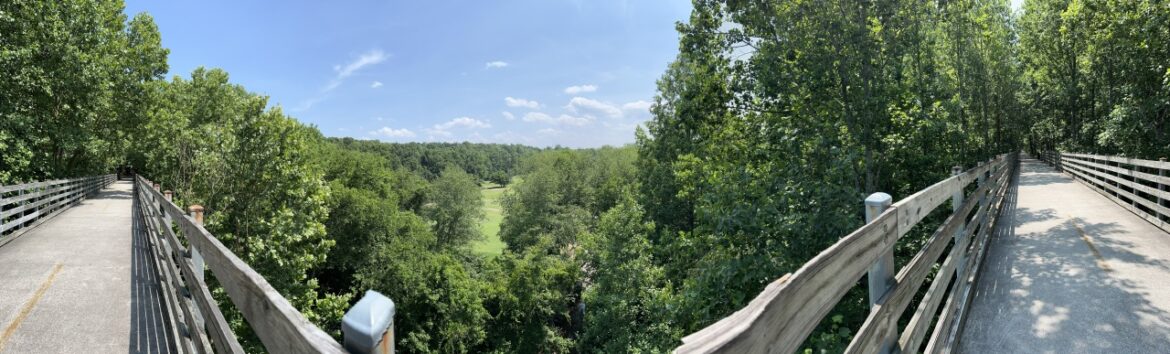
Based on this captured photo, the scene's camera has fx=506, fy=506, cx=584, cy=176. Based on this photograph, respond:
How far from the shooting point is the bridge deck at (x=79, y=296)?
443 cm

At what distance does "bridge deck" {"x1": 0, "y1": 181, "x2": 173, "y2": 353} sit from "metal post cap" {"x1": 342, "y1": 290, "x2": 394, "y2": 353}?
450 cm

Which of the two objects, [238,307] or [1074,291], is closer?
[238,307]

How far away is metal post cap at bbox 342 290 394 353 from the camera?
3.00 feet

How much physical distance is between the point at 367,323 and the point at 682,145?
1890 cm

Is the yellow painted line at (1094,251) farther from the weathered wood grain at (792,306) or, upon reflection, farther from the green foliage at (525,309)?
the green foliage at (525,309)

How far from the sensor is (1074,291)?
4598 millimetres

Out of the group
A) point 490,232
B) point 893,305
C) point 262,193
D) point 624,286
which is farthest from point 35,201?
point 490,232

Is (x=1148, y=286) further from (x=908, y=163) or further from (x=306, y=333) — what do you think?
(x=306, y=333)

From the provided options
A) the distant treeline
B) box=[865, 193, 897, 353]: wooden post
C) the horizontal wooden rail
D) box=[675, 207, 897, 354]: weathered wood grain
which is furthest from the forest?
the distant treeline

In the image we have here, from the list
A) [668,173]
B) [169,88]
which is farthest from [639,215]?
[169,88]

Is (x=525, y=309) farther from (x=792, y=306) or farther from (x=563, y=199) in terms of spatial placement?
(x=792, y=306)

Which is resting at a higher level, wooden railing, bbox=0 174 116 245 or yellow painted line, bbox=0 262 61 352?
wooden railing, bbox=0 174 116 245

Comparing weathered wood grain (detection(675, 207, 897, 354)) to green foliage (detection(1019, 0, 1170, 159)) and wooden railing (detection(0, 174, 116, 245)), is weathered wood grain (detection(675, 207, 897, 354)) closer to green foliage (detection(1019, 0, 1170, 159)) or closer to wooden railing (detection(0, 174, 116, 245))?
green foliage (detection(1019, 0, 1170, 159))

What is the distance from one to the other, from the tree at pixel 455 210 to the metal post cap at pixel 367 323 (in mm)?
40391
